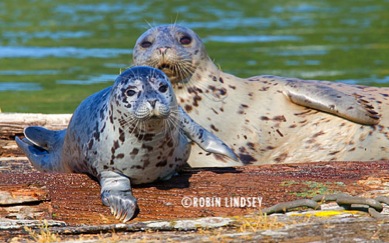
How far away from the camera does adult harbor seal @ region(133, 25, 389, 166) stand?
22.9 ft

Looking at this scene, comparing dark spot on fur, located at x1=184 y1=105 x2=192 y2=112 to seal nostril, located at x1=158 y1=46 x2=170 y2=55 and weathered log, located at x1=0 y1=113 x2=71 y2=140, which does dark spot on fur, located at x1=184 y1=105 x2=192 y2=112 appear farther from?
weathered log, located at x1=0 y1=113 x2=71 y2=140

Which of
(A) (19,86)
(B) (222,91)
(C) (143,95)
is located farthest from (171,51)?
(A) (19,86)

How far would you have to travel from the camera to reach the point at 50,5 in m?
22.0

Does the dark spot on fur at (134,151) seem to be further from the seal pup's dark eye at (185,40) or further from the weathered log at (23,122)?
the weathered log at (23,122)

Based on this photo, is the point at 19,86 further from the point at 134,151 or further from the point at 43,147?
the point at 134,151

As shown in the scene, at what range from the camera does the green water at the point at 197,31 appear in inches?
501

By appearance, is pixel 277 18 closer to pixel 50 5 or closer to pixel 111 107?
pixel 50 5

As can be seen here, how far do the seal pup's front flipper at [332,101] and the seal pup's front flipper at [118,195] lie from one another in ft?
6.73

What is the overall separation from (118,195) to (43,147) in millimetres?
1635

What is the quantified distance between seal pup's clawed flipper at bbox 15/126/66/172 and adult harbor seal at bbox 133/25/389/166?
0.75 m

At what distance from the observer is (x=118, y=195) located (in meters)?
5.38

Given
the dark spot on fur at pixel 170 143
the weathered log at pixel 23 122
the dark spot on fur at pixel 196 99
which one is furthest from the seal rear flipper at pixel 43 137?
the dark spot on fur at pixel 170 143

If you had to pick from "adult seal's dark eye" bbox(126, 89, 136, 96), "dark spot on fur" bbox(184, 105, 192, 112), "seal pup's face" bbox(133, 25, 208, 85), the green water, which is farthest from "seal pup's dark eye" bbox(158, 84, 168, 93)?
the green water

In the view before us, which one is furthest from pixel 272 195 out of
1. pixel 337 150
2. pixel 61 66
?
pixel 61 66
